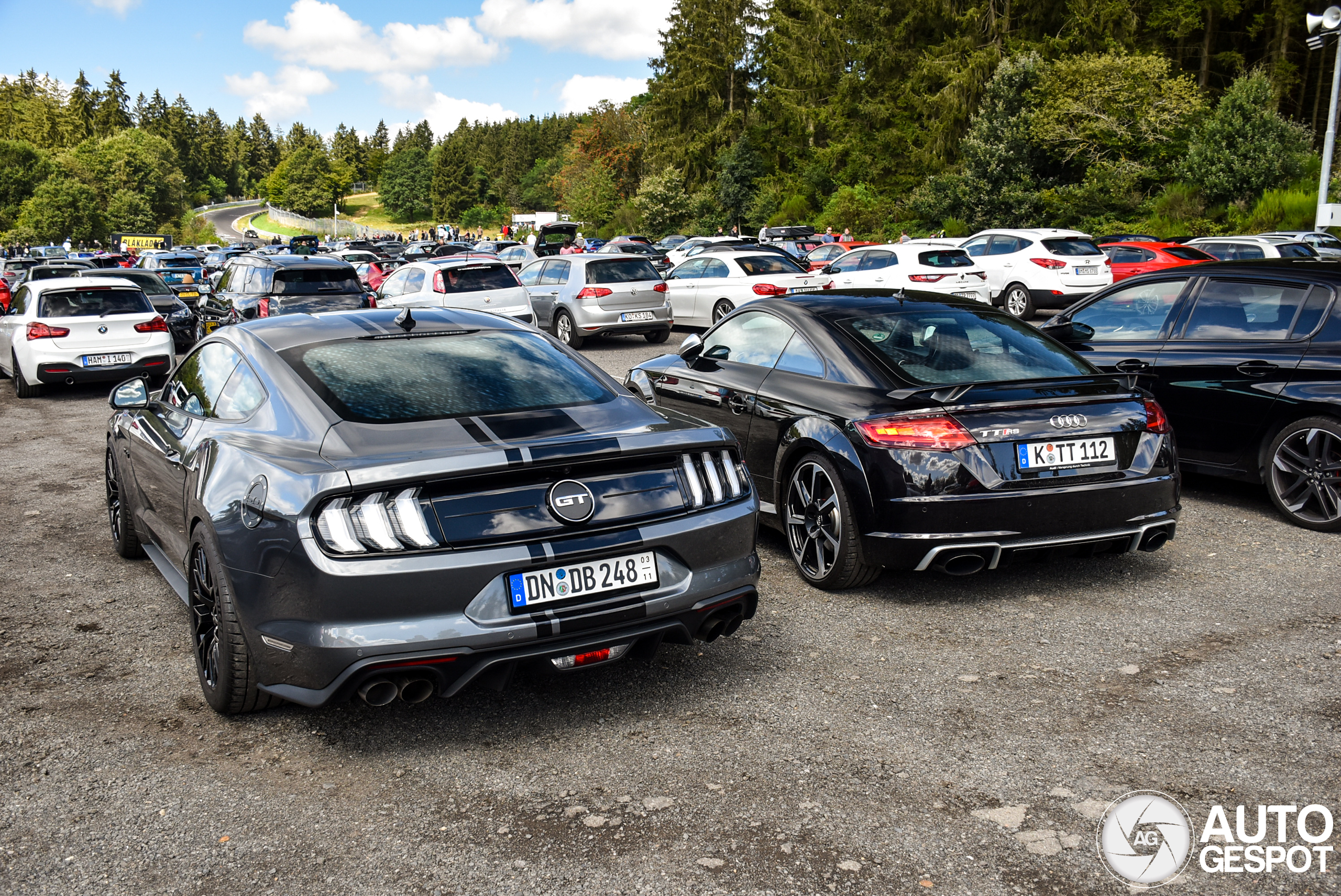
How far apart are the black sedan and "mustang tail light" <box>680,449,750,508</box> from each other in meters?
3.03

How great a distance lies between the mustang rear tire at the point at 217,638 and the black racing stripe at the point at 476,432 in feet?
3.13

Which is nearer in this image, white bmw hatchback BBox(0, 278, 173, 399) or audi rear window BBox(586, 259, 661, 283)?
white bmw hatchback BBox(0, 278, 173, 399)

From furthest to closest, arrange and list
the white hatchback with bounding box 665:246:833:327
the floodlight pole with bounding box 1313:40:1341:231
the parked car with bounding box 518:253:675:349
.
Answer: the floodlight pole with bounding box 1313:40:1341:231
the white hatchback with bounding box 665:246:833:327
the parked car with bounding box 518:253:675:349

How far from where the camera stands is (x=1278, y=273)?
22.5 feet

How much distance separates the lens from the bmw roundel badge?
3594 mm

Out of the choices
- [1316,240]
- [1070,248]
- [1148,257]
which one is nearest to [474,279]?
[1070,248]

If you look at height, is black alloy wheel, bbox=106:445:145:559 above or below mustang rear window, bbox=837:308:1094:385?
below

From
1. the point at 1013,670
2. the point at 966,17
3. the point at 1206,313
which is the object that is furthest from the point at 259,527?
the point at 966,17

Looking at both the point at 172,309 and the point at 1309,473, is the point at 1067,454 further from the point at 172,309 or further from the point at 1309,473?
the point at 172,309

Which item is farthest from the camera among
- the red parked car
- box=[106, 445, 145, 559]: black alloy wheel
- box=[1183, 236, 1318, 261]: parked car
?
the red parked car

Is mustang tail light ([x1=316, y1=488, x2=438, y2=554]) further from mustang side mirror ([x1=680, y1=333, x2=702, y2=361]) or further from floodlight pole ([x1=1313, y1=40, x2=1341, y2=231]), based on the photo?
floodlight pole ([x1=1313, y1=40, x2=1341, y2=231])

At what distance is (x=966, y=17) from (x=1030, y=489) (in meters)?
49.9

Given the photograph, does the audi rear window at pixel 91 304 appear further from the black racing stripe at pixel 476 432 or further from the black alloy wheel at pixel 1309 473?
the black alloy wheel at pixel 1309 473

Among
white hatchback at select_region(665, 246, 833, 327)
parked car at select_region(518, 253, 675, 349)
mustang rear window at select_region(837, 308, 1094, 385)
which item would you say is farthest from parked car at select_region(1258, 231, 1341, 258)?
mustang rear window at select_region(837, 308, 1094, 385)
